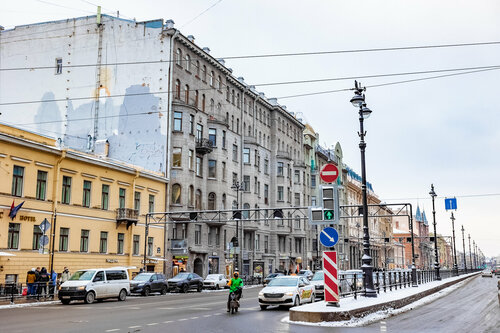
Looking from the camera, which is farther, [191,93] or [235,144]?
[235,144]

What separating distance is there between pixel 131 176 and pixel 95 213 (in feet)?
16.5

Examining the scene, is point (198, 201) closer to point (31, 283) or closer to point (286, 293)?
point (31, 283)

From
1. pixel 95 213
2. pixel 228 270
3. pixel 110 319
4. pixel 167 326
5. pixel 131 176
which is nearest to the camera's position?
pixel 167 326

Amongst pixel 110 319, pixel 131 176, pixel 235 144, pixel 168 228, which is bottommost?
pixel 110 319

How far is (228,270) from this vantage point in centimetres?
5397

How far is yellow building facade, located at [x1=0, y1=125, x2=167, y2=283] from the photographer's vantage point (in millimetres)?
31438

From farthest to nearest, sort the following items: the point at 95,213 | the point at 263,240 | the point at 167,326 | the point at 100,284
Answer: the point at 263,240, the point at 95,213, the point at 100,284, the point at 167,326

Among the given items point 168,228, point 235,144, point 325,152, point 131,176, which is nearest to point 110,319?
point 131,176

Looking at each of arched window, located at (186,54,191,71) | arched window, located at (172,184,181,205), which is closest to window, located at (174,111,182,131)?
arched window, located at (186,54,191,71)

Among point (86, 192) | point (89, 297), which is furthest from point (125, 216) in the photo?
point (89, 297)

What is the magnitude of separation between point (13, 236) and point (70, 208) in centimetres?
498

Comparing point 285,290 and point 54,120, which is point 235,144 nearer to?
point 54,120

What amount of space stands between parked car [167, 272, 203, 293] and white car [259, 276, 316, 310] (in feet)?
54.8

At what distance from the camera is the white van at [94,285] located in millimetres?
25969
